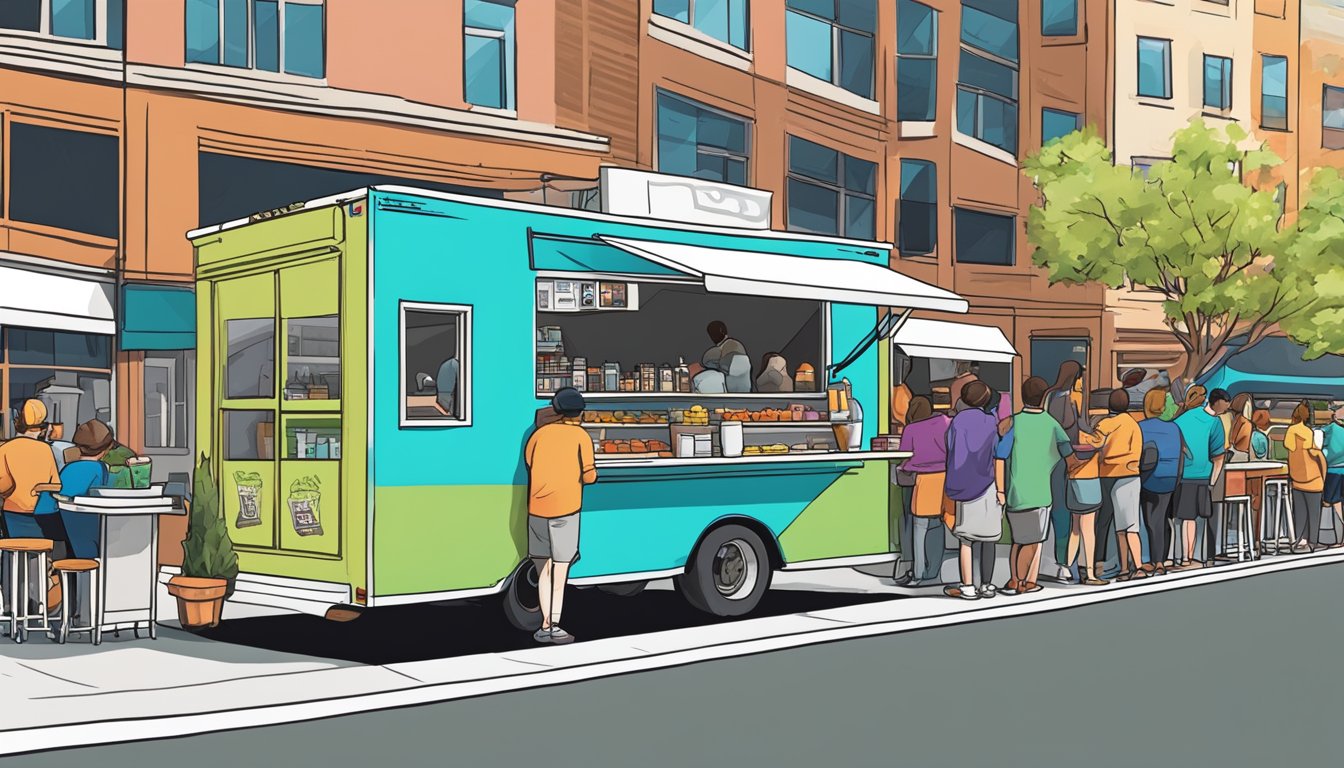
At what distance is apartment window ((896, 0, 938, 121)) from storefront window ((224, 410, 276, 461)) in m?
23.9

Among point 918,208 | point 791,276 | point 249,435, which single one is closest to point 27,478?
point 249,435

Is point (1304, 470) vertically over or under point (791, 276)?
under

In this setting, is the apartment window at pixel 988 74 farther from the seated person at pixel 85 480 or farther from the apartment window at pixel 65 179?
the seated person at pixel 85 480

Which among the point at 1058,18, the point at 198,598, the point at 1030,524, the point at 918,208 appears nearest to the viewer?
the point at 198,598

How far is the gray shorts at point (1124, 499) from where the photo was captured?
15477mm

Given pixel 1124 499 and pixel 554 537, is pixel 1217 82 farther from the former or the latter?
pixel 554 537

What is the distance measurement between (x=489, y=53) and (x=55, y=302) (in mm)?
7567

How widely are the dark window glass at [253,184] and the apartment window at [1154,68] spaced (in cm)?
2459

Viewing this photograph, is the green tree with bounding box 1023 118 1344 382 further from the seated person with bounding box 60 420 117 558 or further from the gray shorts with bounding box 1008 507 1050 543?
the seated person with bounding box 60 420 117 558

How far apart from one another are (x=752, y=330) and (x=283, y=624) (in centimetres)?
508

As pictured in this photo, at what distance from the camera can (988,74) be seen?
36.5 m

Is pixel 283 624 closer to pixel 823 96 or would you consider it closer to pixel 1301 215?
pixel 823 96

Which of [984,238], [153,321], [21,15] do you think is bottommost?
[153,321]

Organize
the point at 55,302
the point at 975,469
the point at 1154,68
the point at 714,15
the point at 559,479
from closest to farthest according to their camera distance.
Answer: the point at 559,479 < the point at 975,469 < the point at 55,302 < the point at 714,15 < the point at 1154,68
